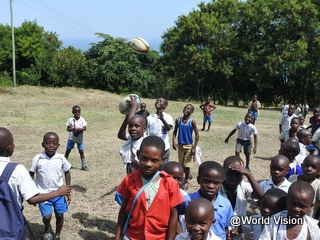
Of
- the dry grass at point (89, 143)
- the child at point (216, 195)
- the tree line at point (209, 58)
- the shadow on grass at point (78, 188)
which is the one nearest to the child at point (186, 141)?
the dry grass at point (89, 143)

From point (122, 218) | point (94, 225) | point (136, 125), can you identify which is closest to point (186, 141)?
point (94, 225)

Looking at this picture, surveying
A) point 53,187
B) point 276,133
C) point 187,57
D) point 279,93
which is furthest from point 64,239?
point 279,93

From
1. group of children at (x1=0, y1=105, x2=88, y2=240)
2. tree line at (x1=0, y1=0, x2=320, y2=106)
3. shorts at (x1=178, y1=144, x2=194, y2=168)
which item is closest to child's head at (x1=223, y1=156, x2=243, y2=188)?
group of children at (x1=0, y1=105, x2=88, y2=240)

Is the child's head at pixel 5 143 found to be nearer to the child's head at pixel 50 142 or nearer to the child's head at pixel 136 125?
the child's head at pixel 136 125

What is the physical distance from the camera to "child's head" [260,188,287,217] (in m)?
3.07

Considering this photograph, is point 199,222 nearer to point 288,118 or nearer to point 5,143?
point 5,143

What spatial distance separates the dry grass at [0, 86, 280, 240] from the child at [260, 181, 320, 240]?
2.69 meters

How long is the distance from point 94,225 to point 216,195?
8.81 ft

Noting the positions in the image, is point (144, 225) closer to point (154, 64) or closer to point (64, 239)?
point (64, 239)

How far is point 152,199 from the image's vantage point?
2.78m

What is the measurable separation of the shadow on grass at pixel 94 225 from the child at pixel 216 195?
7.45 ft

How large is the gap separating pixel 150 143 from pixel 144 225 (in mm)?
621

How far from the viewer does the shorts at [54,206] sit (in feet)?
14.1

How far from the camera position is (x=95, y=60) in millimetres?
34781
